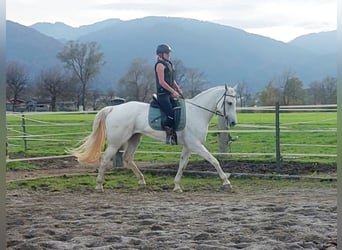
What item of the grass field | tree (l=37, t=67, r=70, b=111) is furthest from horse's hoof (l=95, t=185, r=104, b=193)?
tree (l=37, t=67, r=70, b=111)

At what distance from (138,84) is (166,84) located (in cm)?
576

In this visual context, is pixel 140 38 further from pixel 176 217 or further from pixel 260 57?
pixel 176 217

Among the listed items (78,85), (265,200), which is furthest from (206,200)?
(78,85)

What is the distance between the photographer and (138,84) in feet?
34.5

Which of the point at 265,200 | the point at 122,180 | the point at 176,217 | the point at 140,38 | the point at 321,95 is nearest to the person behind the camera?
the point at 176,217

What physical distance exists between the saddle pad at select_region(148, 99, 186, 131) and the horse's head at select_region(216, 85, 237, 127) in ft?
1.13

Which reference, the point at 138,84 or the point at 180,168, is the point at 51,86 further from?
the point at 180,168

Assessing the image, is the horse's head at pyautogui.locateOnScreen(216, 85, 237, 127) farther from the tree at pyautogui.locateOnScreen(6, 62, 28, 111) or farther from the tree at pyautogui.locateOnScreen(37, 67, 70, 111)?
the tree at pyautogui.locateOnScreen(37, 67, 70, 111)

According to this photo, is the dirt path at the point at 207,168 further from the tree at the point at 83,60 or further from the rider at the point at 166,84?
the tree at the point at 83,60

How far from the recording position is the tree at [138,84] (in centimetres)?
1014

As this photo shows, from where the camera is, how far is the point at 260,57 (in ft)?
101

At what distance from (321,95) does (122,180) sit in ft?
12.4

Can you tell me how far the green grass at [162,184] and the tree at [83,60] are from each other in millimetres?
5584

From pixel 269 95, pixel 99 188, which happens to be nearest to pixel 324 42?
pixel 99 188
